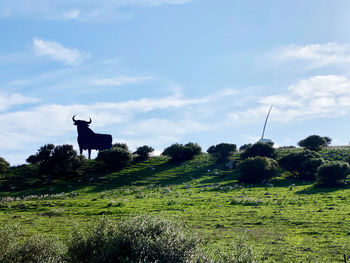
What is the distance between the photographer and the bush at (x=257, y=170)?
6050 centimetres

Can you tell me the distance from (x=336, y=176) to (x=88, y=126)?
177ft

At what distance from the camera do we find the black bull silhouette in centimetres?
7612

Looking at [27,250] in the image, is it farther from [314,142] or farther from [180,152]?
[314,142]

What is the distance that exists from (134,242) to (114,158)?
200ft

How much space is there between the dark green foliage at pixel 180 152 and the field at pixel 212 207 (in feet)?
30.8

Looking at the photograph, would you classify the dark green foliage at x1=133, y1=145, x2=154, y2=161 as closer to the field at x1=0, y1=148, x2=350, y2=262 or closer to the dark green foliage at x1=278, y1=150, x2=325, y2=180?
the field at x1=0, y1=148, x2=350, y2=262

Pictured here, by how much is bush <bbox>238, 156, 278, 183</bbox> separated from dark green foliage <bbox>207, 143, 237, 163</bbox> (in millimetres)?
19240

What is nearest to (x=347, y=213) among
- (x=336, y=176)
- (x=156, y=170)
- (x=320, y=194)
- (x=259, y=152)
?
(x=320, y=194)

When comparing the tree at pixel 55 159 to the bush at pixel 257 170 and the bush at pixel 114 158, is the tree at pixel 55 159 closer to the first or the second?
the bush at pixel 114 158

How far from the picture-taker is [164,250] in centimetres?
1439

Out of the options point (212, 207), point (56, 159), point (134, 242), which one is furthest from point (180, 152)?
point (134, 242)

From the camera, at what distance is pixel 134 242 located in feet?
49.4

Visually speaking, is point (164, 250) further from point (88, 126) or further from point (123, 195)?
point (88, 126)

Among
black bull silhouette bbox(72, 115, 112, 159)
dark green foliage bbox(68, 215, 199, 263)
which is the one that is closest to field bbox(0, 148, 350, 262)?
dark green foliage bbox(68, 215, 199, 263)
